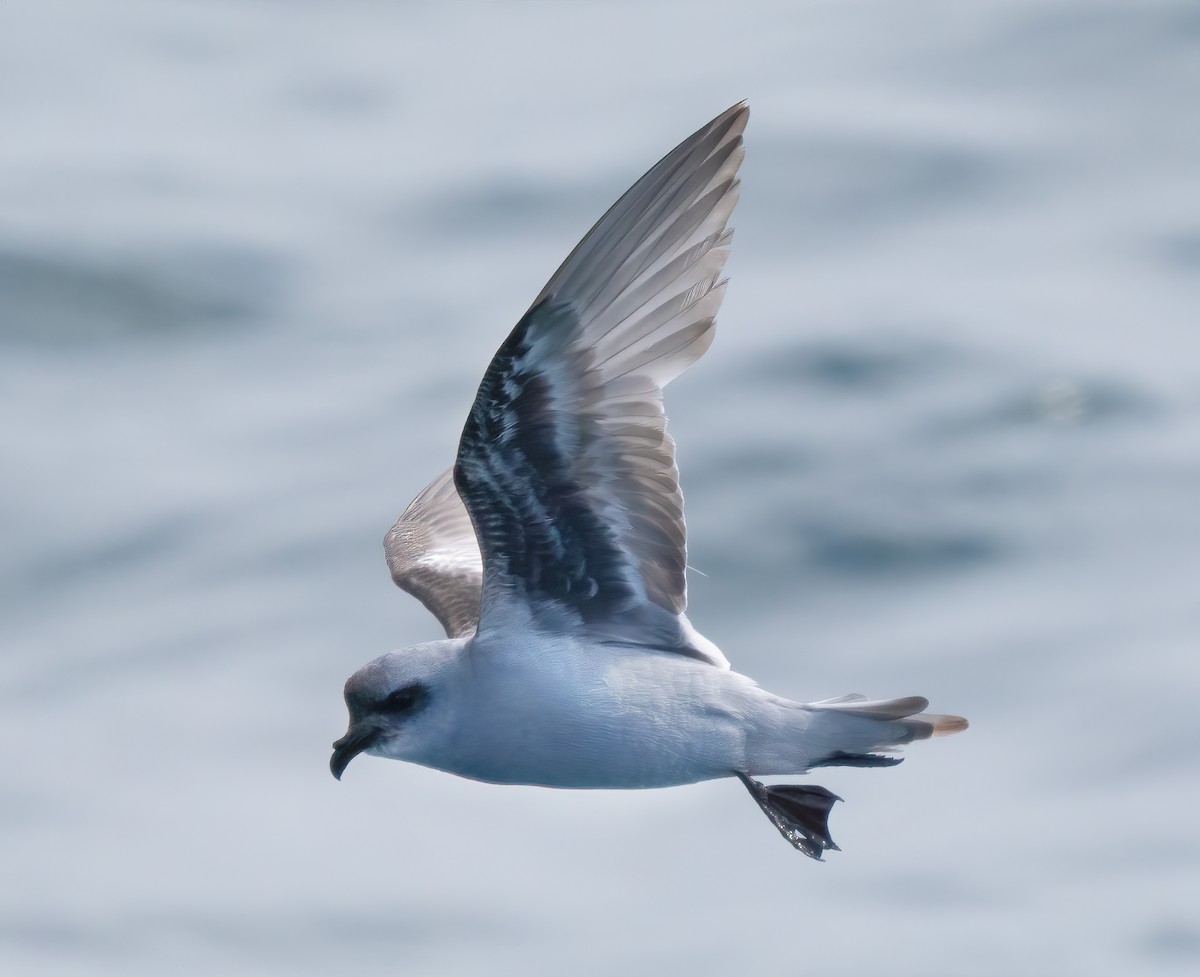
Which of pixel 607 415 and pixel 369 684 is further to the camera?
pixel 369 684

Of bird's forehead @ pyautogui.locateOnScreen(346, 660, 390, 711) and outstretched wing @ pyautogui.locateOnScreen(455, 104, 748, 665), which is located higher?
outstretched wing @ pyautogui.locateOnScreen(455, 104, 748, 665)

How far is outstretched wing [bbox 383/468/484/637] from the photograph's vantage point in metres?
8.86

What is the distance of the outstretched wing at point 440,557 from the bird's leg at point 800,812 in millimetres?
1590

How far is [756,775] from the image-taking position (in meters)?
7.32

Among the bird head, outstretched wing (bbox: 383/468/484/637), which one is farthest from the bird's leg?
outstretched wing (bbox: 383/468/484/637)

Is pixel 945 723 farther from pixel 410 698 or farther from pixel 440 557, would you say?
pixel 440 557

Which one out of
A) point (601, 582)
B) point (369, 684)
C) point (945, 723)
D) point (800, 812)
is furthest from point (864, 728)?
point (369, 684)

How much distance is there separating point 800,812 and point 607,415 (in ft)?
6.22

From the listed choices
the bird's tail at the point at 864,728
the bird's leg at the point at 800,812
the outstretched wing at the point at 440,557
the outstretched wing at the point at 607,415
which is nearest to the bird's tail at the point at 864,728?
the bird's tail at the point at 864,728

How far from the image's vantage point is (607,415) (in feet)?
23.1

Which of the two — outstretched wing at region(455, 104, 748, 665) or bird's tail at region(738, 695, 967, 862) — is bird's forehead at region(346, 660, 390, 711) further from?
bird's tail at region(738, 695, 967, 862)

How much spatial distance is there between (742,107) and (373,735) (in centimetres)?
267

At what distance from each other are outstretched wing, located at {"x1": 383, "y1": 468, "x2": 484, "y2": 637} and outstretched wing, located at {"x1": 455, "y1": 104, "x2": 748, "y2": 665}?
4.28 ft

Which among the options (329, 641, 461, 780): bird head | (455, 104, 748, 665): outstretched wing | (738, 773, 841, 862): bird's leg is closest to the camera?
(455, 104, 748, 665): outstretched wing
